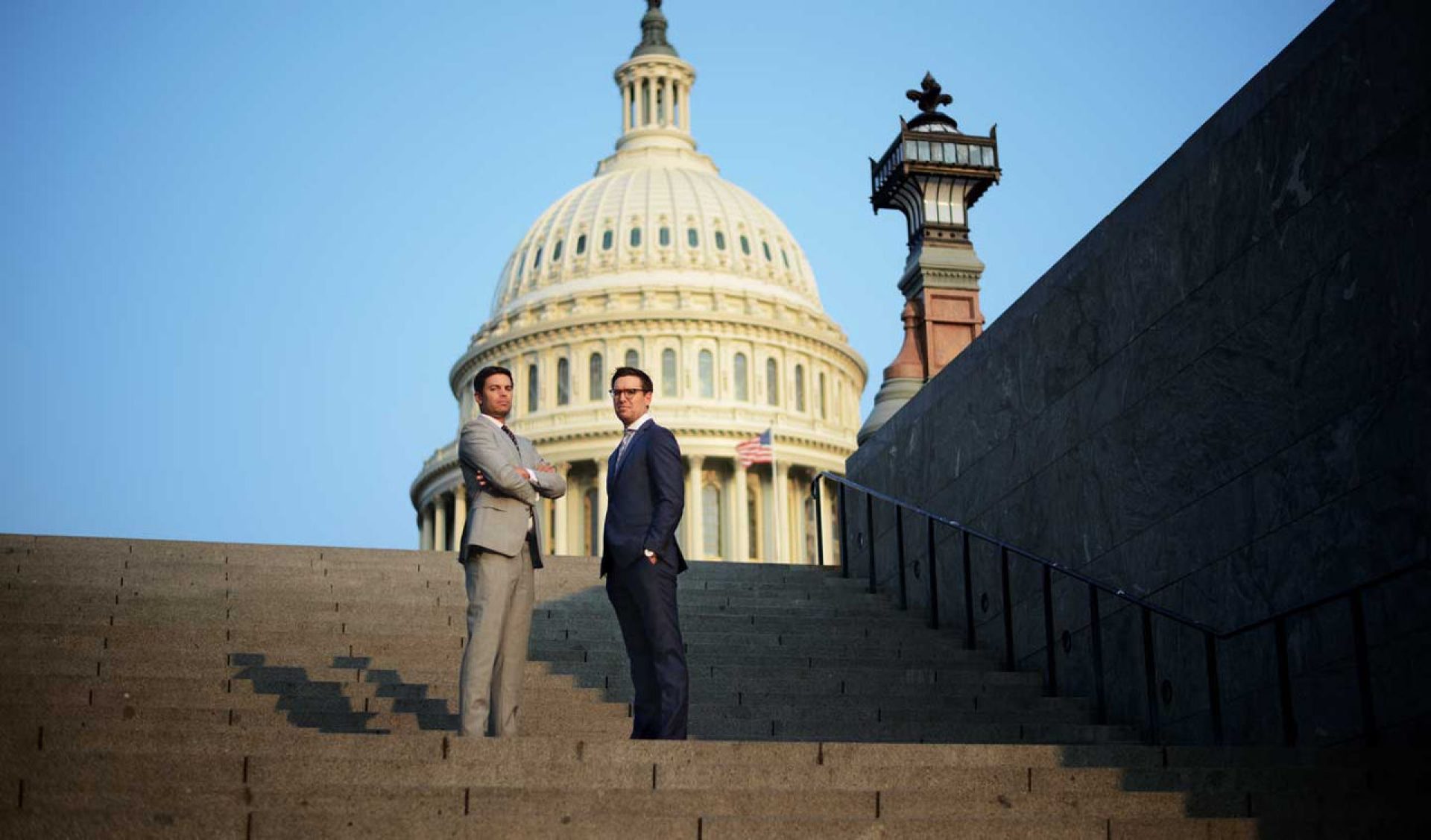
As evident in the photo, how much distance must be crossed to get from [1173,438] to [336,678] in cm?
528

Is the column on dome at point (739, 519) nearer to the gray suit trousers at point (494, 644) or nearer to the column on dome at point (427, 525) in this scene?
the column on dome at point (427, 525)

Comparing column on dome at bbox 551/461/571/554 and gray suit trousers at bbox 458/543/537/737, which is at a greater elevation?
column on dome at bbox 551/461/571/554

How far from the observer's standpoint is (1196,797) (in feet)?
25.7

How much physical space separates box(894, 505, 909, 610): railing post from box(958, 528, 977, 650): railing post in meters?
0.82

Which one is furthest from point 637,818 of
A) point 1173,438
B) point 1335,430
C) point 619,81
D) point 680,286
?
point 619,81

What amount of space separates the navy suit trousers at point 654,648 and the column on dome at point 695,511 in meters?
74.5

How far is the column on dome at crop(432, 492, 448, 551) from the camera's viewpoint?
91625 millimetres

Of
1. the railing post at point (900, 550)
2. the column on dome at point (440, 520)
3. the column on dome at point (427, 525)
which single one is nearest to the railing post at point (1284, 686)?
the railing post at point (900, 550)

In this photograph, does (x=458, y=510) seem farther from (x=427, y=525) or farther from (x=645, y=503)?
(x=645, y=503)

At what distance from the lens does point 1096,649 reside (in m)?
11.5

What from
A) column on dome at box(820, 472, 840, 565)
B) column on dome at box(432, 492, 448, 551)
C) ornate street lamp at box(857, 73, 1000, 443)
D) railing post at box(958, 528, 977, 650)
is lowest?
railing post at box(958, 528, 977, 650)

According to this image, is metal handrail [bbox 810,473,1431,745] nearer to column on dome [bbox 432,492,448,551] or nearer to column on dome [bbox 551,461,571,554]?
column on dome [bbox 551,461,571,554]

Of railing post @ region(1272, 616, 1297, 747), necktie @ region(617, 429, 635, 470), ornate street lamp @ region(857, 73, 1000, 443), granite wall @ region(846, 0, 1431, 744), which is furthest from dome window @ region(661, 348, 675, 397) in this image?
necktie @ region(617, 429, 635, 470)

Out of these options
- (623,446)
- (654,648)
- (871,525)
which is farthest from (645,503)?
(871,525)
